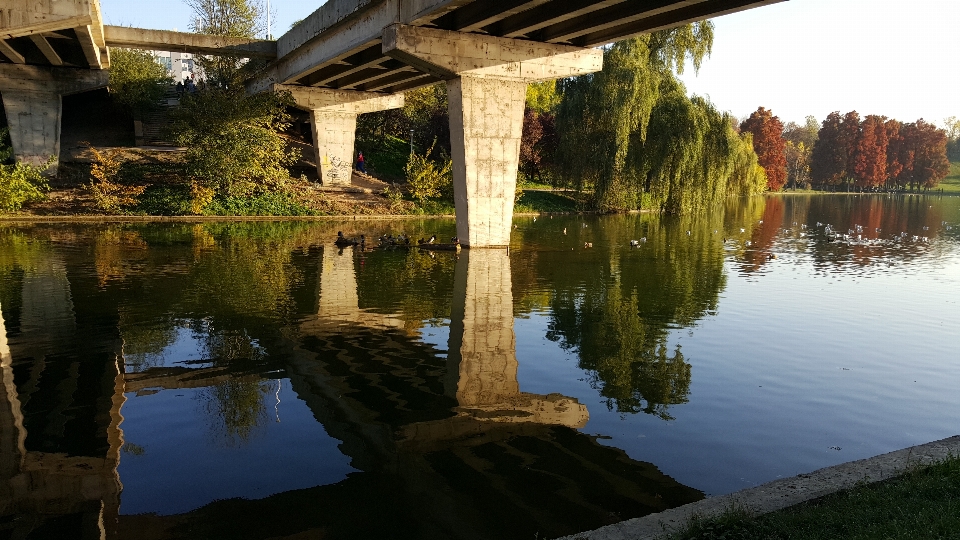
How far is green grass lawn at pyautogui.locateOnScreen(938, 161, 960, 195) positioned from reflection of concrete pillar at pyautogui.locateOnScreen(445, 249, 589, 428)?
141m

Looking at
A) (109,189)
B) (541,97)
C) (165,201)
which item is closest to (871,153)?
(541,97)

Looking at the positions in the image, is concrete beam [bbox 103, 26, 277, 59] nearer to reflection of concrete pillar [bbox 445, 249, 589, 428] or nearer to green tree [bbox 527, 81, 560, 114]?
reflection of concrete pillar [bbox 445, 249, 589, 428]

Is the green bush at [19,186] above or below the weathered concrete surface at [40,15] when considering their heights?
below

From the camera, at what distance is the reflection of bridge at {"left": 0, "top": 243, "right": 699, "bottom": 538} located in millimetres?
5094

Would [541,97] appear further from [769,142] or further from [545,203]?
[769,142]

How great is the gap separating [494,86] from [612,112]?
18867mm

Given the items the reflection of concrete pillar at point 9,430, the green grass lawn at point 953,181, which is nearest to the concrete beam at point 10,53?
the reflection of concrete pillar at point 9,430

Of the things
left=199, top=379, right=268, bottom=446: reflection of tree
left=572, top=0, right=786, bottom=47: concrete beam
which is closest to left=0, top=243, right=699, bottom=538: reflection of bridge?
left=199, top=379, right=268, bottom=446: reflection of tree

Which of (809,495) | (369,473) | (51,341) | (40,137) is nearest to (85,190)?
(40,137)

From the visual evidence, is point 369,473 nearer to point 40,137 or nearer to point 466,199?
point 466,199

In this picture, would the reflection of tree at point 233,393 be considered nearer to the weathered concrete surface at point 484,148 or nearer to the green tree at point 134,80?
the weathered concrete surface at point 484,148

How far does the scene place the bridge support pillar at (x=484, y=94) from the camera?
2002 cm

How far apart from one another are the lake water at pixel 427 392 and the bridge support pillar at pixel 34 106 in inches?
757

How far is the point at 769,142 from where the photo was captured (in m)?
100
